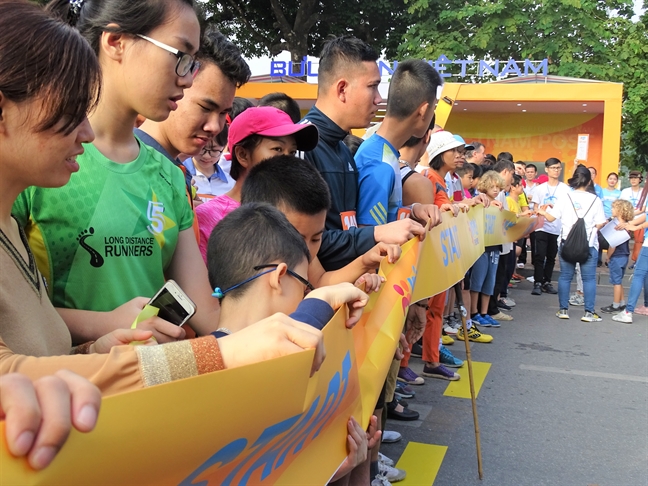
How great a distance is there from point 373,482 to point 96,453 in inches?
113

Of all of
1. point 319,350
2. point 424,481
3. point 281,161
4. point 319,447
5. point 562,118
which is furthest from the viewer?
point 562,118

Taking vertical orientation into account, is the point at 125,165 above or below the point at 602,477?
above

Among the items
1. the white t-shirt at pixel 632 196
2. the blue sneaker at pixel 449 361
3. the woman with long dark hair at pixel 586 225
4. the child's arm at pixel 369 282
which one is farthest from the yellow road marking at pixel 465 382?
the white t-shirt at pixel 632 196

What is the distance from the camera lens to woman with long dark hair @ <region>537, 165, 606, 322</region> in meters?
8.79

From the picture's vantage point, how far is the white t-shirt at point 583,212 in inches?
359

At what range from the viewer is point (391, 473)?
3.79 meters

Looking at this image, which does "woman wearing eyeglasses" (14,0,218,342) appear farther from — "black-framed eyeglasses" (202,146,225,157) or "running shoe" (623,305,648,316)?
"running shoe" (623,305,648,316)

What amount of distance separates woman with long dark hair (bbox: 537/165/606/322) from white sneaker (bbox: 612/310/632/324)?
0.22 metres

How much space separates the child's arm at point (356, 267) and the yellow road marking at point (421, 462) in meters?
1.66

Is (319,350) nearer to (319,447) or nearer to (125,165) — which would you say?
(319,447)

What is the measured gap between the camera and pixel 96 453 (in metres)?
0.86

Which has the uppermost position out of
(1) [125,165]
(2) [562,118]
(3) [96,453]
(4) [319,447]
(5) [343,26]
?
(5) [343,26]

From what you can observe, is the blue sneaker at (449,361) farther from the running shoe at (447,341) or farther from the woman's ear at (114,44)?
the woman's ear at (114,44)

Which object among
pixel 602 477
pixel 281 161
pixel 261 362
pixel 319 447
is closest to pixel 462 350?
pixel 602 477
